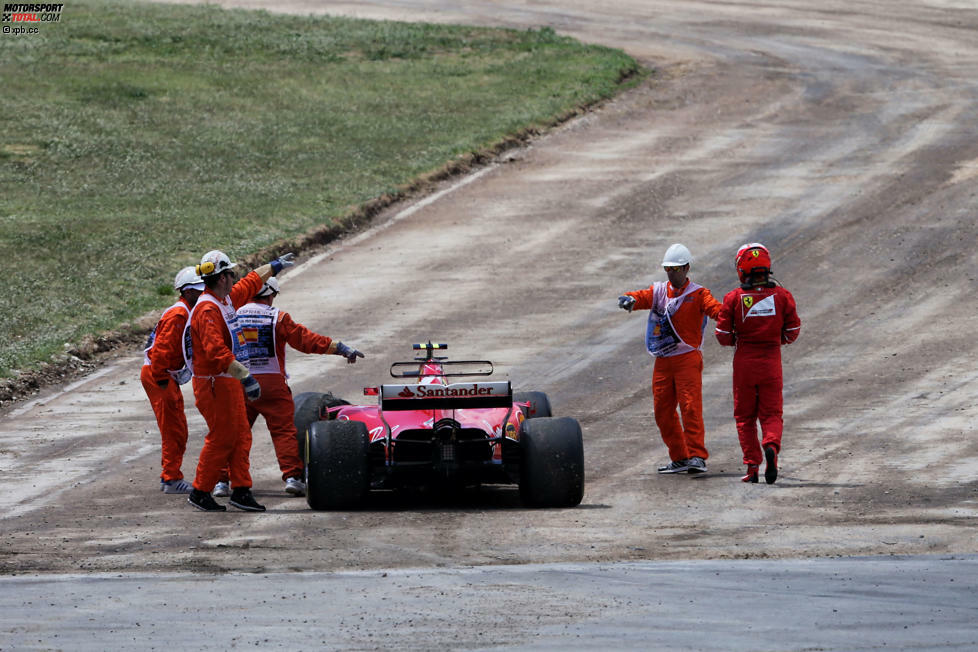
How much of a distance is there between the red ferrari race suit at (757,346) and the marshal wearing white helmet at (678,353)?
1.83ft

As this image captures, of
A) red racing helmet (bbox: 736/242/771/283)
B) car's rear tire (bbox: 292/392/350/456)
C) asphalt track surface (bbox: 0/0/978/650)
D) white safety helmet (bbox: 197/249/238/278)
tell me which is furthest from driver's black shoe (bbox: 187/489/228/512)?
red racing helmet (bbox: 736/242/771/283)

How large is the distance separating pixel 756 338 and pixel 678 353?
0.95 m

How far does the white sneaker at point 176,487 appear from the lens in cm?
1317

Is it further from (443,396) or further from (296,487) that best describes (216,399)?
(443,396)

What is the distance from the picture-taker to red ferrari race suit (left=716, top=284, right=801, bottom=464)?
13.0 meters

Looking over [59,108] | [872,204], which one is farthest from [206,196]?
[872,204]

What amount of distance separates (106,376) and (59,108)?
55.8 feet

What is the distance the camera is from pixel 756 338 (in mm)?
13102

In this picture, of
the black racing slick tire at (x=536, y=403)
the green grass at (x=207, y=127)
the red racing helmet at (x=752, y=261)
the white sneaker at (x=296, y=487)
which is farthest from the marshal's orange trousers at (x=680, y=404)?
the green grass at (x=207, y=127)

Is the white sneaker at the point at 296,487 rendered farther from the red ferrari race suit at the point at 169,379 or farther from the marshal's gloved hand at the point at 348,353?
the marshal's gloved hand at the point at 348,353

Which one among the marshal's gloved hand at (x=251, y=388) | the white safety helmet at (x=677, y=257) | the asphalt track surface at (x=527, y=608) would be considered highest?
the white safety helmet at (x=677, y=257)

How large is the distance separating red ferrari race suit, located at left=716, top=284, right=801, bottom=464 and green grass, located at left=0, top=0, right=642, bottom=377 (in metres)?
9.47

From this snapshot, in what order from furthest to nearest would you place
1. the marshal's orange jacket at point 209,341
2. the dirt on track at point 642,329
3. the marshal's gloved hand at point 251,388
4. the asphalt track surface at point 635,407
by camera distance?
the marshal's orange jacket at point 209,341, the marshal's gloved hand at point 251,388, the dirt on track at point 642,329, the asphalt track surface at point 635,407

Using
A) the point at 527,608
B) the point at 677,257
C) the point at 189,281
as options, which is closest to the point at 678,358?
the point at 677,257
